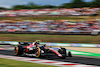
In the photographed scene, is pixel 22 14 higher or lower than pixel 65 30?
higher

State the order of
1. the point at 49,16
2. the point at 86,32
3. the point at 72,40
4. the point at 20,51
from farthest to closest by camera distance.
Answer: the point at 49,16 → the point at 86,32 → the point at 72,40 → the point at 20,51

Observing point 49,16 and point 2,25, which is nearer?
point 2,25

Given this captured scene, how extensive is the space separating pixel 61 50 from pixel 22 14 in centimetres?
2914

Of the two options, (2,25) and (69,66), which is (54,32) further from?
(69,66)

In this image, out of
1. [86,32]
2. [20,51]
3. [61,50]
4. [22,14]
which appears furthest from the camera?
[22,14]

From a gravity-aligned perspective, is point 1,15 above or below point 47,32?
above

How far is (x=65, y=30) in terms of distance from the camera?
23.6 metres

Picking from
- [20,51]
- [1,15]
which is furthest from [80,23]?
[1,15]

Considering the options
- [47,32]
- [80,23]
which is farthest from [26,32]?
[80,23]

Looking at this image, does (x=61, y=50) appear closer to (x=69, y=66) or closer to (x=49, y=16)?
(x=69, y=66)

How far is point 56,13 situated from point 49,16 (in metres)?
1.52

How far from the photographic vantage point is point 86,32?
22.0 m

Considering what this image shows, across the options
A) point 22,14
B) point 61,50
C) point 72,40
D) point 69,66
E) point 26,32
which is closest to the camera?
point 69,66

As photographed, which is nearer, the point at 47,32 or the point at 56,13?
the point at 47,32
